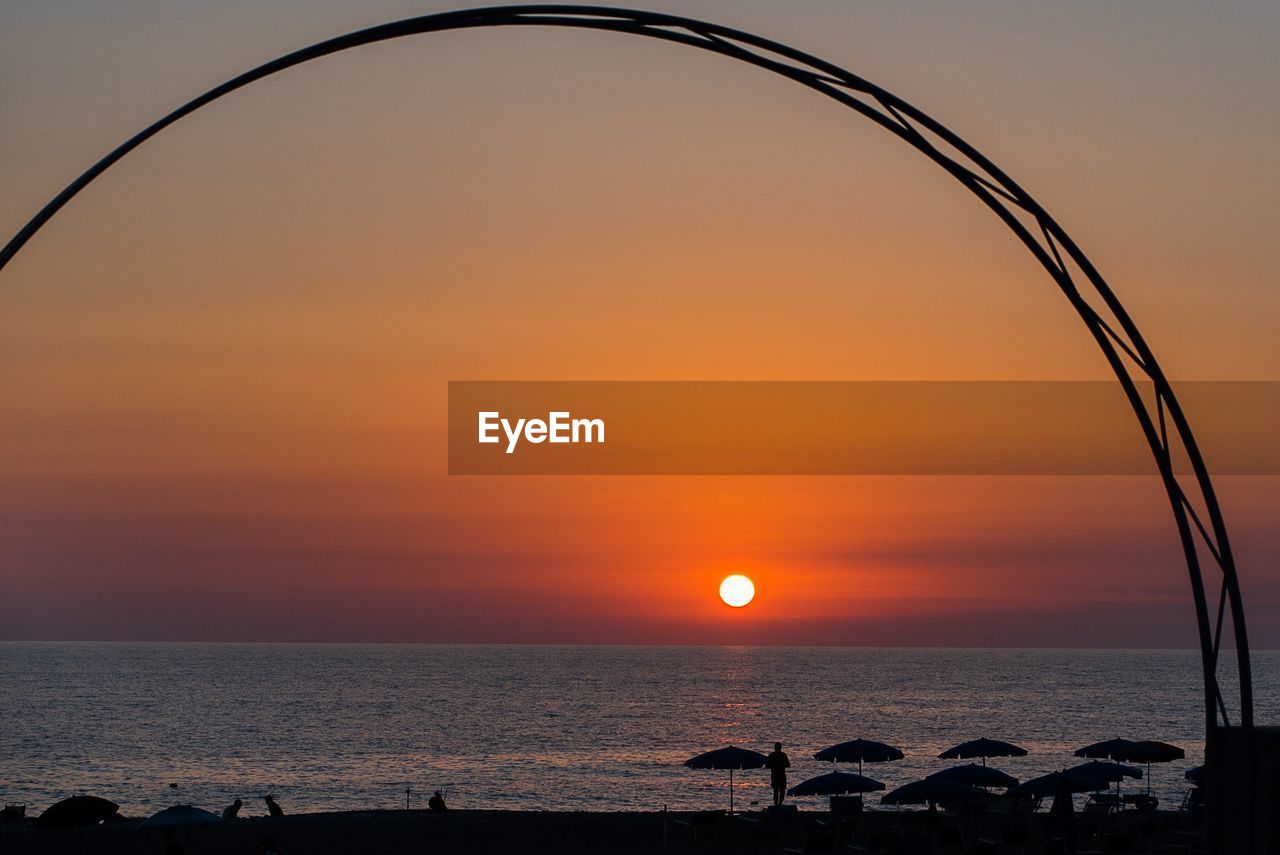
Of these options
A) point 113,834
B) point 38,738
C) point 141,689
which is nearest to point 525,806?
point 113,834

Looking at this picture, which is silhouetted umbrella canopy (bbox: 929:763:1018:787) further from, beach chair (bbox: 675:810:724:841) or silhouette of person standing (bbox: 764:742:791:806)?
beach chair (bbox: 675:810:724:841)

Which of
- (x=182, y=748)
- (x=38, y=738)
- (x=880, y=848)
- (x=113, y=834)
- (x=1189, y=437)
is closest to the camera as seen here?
(x=1189, y=437)

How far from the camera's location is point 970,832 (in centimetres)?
3228

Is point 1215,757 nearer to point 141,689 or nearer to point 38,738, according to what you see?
point 38,738

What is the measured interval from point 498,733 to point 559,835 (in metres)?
85.9

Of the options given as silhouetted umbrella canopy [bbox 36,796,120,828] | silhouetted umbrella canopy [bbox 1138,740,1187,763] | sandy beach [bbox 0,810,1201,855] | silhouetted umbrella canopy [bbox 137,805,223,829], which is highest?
silhouetted umbrella canopy [bbox 1138,740,1187,763]

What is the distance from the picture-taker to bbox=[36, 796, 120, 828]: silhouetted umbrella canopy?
28781 millimetres

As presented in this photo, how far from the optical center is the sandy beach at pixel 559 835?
28578 mm

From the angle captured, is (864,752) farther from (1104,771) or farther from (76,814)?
(76,814)

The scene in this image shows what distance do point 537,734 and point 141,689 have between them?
77900 millimetres

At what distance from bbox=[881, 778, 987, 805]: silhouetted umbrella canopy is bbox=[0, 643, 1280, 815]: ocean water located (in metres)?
34.2

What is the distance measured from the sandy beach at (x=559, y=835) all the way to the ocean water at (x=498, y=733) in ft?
103

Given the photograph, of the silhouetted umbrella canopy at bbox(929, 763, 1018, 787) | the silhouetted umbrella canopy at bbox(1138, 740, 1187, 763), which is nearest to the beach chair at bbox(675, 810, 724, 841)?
the silhouetted umbrella canopy at bbox(929, 763, 1018, 787)

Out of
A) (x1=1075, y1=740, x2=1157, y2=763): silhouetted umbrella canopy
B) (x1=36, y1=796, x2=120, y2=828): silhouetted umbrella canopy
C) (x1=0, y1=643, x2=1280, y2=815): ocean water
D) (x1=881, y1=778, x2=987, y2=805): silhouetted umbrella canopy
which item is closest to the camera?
(x1=36, y1=796, x2=120, y2=828): silhouetted umbrella canopy
